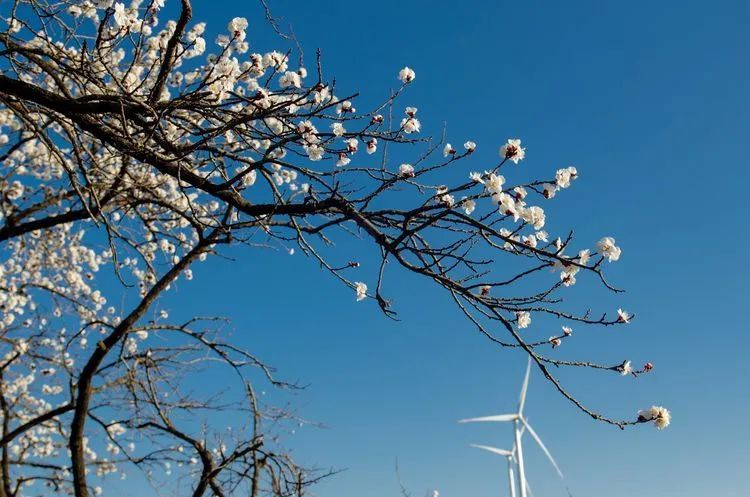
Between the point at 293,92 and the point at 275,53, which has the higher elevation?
the point at 275,53

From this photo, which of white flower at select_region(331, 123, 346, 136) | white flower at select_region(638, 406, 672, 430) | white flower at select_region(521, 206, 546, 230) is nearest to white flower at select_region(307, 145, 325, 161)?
white flower at select_region(331, 123, 346, 136)

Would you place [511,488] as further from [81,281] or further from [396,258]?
[396,258]

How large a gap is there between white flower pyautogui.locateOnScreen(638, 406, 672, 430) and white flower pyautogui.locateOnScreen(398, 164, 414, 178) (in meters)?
2.24

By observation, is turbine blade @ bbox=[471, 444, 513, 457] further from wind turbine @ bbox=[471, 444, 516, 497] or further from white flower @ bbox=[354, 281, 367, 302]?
white flower @ bbox=[354, 281, 367, 302]

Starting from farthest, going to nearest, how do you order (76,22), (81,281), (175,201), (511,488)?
(511,488)
(81,281)
(175,201)
(76,22)

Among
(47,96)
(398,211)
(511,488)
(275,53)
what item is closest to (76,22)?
(47,96)

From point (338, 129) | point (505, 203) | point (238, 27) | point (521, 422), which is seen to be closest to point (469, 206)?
point (505, 203)

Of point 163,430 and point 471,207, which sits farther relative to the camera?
point 163,430

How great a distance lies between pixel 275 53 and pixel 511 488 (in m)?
11.7

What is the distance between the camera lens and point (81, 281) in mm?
12734

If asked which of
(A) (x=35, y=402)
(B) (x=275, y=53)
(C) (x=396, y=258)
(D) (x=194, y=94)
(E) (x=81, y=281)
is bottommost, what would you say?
(C) (x=396, y=258)

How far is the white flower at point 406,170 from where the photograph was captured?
15.3ft

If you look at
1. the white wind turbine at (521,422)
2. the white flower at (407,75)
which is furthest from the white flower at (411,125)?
the white wind turbine at (521,422)

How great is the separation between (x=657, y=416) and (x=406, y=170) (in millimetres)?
2377
